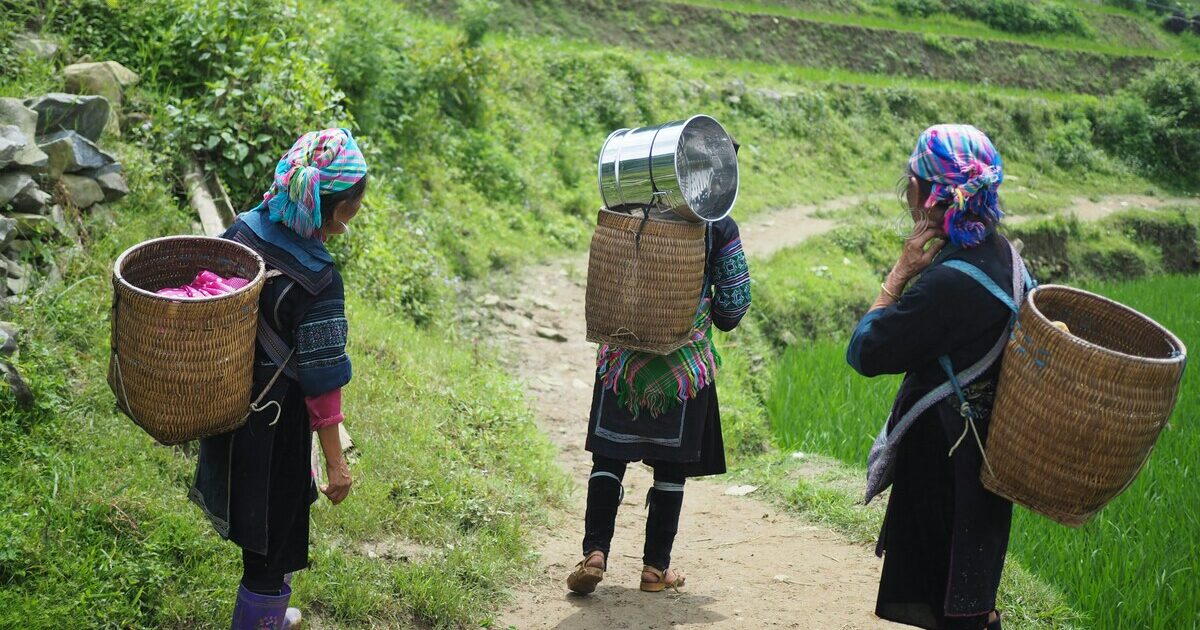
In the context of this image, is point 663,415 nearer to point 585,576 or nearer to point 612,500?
point 612,500

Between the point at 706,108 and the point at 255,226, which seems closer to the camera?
the point at 255,226

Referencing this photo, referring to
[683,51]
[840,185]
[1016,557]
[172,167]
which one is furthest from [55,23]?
[683,51]

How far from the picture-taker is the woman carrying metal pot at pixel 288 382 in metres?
2.61

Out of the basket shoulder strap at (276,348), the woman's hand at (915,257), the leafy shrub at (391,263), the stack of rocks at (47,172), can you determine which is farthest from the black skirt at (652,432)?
the leafy shrub at (391,263)

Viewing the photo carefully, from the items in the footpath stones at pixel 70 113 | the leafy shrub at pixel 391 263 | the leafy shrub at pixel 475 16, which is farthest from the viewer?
the leafy shrub at pixel 475 16

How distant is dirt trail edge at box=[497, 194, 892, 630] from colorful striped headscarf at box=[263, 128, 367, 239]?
68.8 inches

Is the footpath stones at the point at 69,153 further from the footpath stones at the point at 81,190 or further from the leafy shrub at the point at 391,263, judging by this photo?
the leafy shrub at the point at 391,263

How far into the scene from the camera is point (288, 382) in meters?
2.70

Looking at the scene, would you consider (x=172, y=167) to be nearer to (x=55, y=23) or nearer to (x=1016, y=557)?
(x=55, y=23)

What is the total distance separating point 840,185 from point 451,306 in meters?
9.15

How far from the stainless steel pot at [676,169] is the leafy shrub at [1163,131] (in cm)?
1958

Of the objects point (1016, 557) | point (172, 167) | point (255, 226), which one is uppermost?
point (255, 226)

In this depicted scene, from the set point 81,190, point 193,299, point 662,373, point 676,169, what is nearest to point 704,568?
point 662,373

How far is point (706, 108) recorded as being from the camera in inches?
574
